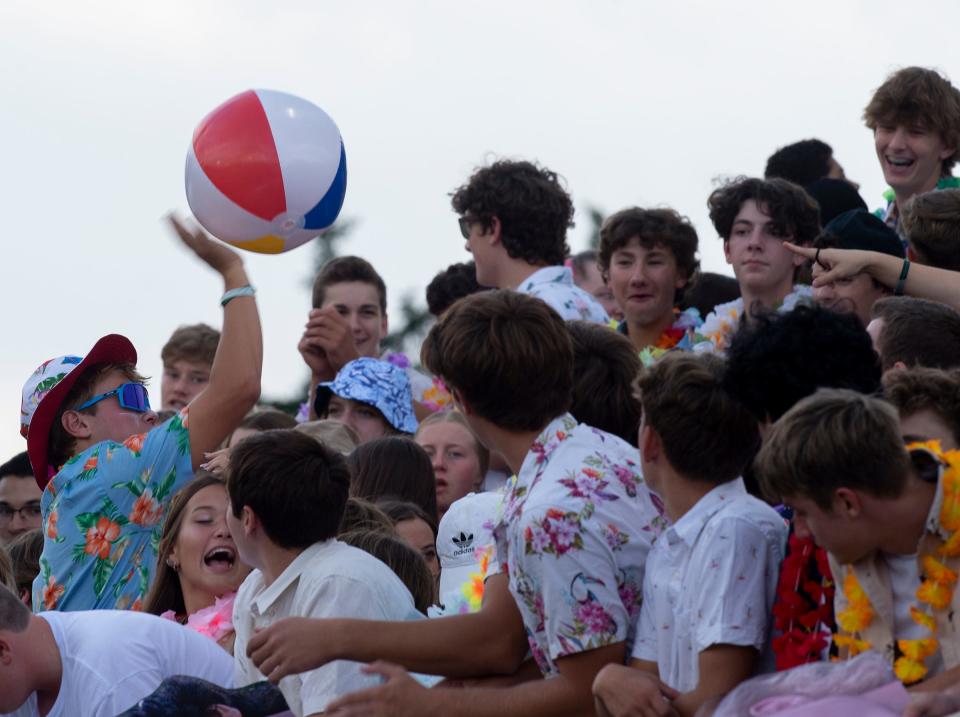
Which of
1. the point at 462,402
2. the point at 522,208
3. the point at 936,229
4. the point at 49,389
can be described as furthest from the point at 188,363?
the point at 462,402

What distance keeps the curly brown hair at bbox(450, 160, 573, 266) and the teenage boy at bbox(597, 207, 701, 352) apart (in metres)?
0.27

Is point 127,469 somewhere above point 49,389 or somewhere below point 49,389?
below

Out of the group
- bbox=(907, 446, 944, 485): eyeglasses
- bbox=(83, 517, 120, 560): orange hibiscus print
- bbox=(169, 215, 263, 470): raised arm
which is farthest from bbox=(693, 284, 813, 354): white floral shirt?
bbox=(907, 446, 944, 485): eyeglasses

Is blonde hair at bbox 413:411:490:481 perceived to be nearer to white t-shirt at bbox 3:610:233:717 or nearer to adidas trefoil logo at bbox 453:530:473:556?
adidas trefoil logo at bbox 453:530:473:556

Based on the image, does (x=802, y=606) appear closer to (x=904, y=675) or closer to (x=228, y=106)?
(x=904, y=675)

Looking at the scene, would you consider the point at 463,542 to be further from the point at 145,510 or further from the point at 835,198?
the point at 835,198

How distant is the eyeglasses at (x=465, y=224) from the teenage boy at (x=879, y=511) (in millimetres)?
4112

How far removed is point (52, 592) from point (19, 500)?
292cm

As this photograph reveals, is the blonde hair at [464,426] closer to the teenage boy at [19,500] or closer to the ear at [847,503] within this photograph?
the teenage boy at [19,500]

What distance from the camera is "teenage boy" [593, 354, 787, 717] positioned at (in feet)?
12.7

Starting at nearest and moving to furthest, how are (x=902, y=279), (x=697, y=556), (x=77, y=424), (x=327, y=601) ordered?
(x=697, y=556), (x=327, y=601), (x=902, y=279), (x=77, y=424)

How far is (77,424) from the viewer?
21.0 feet

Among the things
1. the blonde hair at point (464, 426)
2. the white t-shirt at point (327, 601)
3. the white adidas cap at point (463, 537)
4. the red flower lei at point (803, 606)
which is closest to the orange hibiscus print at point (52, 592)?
the white t-shirt at point (327, 601)

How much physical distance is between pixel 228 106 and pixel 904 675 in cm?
369
